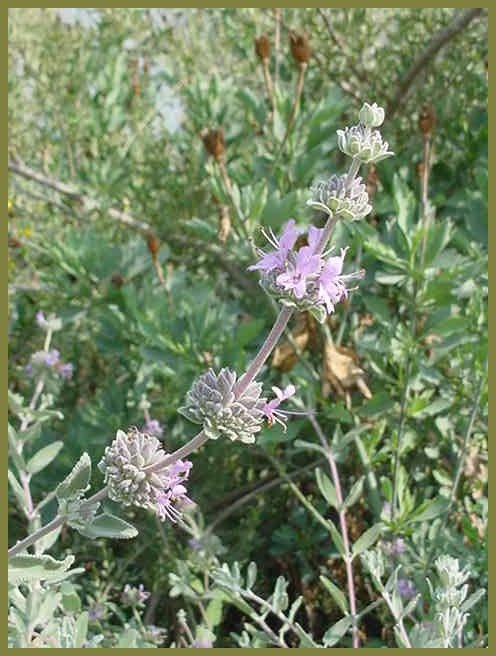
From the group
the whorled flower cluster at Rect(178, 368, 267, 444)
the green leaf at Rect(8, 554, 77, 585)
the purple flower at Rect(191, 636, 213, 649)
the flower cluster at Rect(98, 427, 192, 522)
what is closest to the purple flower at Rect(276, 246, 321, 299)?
the whorled flower cluster at Rect(178, 368, 267, 444)

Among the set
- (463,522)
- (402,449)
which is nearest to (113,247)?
(402,449)

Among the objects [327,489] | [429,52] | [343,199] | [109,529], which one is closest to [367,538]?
[327,489]

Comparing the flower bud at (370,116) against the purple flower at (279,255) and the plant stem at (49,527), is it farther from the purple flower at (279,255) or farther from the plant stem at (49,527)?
the plant stem at (49,527)

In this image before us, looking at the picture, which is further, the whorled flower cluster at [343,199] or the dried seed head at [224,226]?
the dried seed head at [224,226]

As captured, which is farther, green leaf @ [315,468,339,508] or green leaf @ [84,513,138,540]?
green leaf @ [315,468,339,508]

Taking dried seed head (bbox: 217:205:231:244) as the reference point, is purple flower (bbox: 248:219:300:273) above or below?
below

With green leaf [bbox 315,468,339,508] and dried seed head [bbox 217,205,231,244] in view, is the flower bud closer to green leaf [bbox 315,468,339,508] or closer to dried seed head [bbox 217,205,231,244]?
green leaf [bbox 315,468,339,508]

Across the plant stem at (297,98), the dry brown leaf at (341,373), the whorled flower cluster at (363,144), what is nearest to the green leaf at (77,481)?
the whorled flower cluster at (363,144)

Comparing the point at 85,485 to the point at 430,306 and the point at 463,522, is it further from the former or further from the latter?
the point at 430,306
